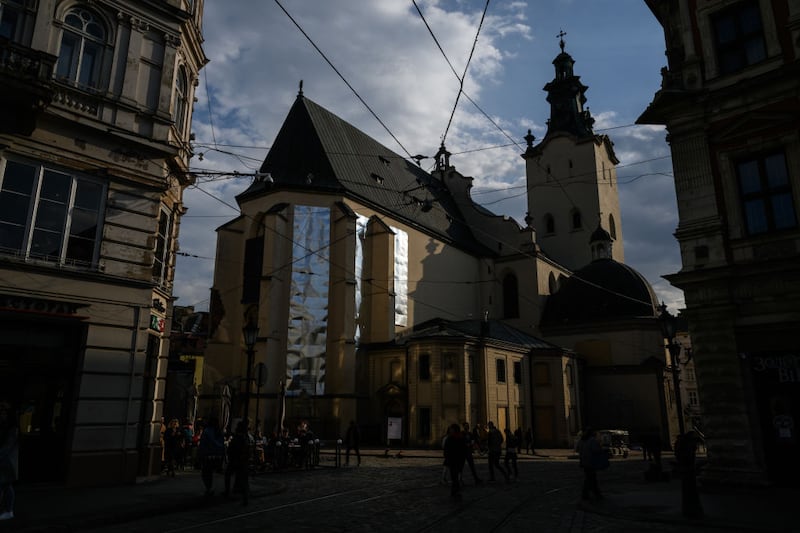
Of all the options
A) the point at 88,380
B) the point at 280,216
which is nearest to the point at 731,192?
the point at 88,380

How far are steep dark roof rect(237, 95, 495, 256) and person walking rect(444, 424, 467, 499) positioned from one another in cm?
2035

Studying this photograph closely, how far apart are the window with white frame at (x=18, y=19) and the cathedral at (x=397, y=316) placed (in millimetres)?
17301

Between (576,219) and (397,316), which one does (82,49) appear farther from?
(576,219)

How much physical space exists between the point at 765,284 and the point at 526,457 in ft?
55.8

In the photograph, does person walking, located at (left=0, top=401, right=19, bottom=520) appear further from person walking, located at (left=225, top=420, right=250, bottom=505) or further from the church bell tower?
the church bell tower

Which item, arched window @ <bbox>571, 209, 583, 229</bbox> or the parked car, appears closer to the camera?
the parked car

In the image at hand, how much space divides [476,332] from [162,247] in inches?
888

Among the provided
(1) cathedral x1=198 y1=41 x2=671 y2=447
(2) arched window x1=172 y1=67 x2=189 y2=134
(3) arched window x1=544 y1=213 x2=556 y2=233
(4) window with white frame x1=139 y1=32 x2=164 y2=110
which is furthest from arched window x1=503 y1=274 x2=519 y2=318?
(4) window with white frame x1=139 y1=32 x2=164 y2=110

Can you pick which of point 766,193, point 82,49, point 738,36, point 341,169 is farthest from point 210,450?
point 341,169

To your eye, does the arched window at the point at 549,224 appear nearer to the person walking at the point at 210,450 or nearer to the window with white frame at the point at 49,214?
the window with white frame at the point at 49,214

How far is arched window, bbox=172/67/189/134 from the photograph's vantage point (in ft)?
53.9

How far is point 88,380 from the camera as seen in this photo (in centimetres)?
1270

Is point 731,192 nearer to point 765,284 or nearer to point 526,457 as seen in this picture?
point 765,284

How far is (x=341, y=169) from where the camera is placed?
120ft
